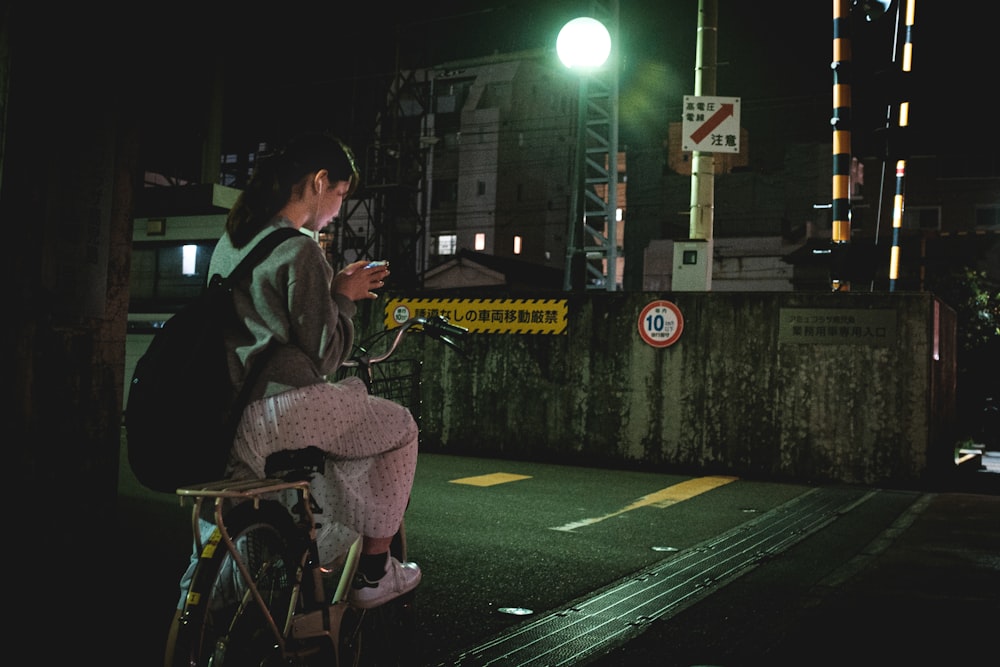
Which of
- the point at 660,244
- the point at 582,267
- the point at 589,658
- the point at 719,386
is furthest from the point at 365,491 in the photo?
the point at 660,244

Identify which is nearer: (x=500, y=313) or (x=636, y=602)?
(x=636, y=602)

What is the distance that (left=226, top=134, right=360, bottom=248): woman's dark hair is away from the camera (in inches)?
109

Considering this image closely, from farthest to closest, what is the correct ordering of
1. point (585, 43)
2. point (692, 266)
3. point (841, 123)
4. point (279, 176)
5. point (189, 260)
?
1. point (189, 260)
2. point (585, 43)
3. point (692, 266)
4. point (841, 123)
5. point (279, 176)

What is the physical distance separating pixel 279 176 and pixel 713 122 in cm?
926

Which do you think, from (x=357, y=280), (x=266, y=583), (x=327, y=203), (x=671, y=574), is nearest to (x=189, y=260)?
(x=671, y=574)

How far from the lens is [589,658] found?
3.58 metres

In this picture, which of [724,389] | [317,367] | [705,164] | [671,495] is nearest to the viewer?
[317,367]

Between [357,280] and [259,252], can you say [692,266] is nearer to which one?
[357,280]

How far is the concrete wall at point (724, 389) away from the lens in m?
9.46

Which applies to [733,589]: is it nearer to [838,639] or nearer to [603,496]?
[838,639]

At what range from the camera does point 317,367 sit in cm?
274

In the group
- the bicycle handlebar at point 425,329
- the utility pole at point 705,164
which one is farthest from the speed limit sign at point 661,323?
the bicycle handlebar at point 425,329

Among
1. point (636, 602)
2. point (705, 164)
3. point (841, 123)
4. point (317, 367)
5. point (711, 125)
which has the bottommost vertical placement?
point (636, 602)

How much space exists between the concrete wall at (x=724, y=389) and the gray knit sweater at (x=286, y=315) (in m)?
8.03
